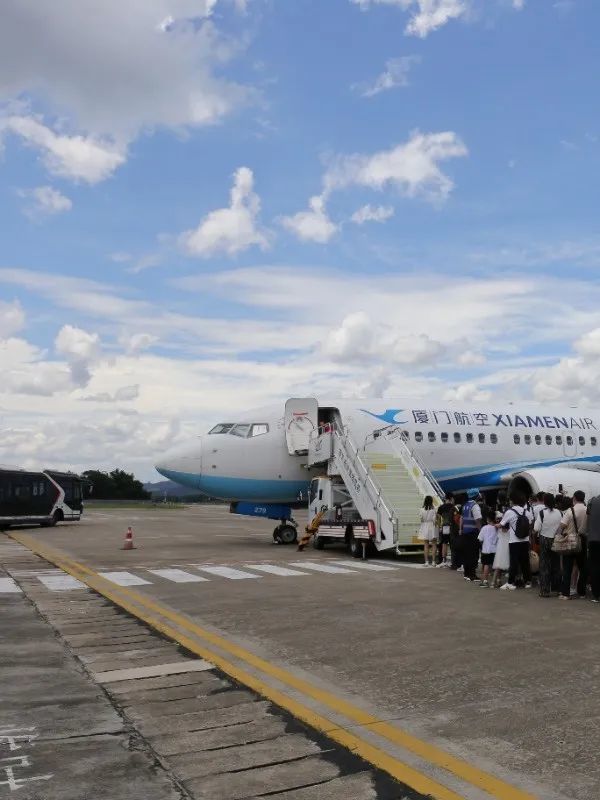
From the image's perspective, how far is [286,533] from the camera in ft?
78.0

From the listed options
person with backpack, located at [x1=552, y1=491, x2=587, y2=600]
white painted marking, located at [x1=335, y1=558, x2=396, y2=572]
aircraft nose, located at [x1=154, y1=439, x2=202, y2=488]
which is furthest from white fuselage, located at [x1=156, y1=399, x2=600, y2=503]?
person with backpack, located at [x1=552, y1=491, x2=587, y2=600]

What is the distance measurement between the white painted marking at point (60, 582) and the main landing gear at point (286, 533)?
984 centimetres

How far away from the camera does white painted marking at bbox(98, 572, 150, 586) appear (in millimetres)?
13508

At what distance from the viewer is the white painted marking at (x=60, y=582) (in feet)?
42.4

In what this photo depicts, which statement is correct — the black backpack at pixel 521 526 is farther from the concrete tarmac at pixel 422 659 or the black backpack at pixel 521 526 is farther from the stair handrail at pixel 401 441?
the stair handrail at pixel 401 441

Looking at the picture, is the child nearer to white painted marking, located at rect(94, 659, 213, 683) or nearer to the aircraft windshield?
white painted marking, located at rect(94, 659, 213, 683)

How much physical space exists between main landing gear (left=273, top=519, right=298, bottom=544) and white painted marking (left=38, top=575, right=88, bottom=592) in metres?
9.84

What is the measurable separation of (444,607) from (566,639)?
248 centimetres

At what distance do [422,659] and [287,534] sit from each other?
16.2 metres

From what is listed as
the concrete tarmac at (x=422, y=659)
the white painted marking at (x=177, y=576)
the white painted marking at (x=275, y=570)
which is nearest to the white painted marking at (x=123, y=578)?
the concrete tarmac at (x=422, y=659)

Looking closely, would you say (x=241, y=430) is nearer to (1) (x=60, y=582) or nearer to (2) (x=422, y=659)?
(1) (x=60, y=582)

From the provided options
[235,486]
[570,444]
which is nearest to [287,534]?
[235,486]

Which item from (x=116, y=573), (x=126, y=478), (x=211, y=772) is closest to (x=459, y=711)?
(x=211, y=772)

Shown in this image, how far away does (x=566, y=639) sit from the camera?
344 inches
